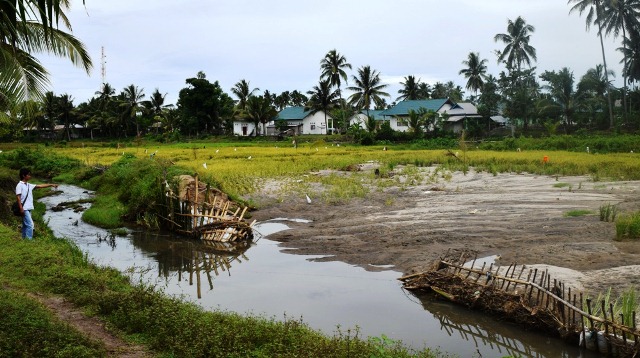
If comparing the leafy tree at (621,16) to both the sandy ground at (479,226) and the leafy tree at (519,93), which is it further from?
the sandy ground at (479,226)

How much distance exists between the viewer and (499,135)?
182ft

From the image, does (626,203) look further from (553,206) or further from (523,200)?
(523,200)

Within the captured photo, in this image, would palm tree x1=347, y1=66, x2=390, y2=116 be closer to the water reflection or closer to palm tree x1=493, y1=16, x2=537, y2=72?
palm tree x1=493, y1=16, x2=537, y2=72

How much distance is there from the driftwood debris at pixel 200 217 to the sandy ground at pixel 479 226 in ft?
3.90

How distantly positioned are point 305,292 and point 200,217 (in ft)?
20.7

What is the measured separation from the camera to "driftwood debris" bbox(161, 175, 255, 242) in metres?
16.4

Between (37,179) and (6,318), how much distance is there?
96.9 feet

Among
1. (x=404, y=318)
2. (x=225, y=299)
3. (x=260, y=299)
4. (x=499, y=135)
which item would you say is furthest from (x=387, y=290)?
(x=499, y=135)

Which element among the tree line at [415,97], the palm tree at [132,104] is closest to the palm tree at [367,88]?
the tree line at [415,97]

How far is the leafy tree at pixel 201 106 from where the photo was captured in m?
62.3

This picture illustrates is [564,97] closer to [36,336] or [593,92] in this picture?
[593,92]

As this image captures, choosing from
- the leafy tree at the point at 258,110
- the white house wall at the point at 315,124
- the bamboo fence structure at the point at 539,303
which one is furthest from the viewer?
the white house wall at the point at 315,124

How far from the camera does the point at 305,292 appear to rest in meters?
11.6

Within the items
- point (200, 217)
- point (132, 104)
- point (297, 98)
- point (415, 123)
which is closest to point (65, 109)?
point (132, 104)
